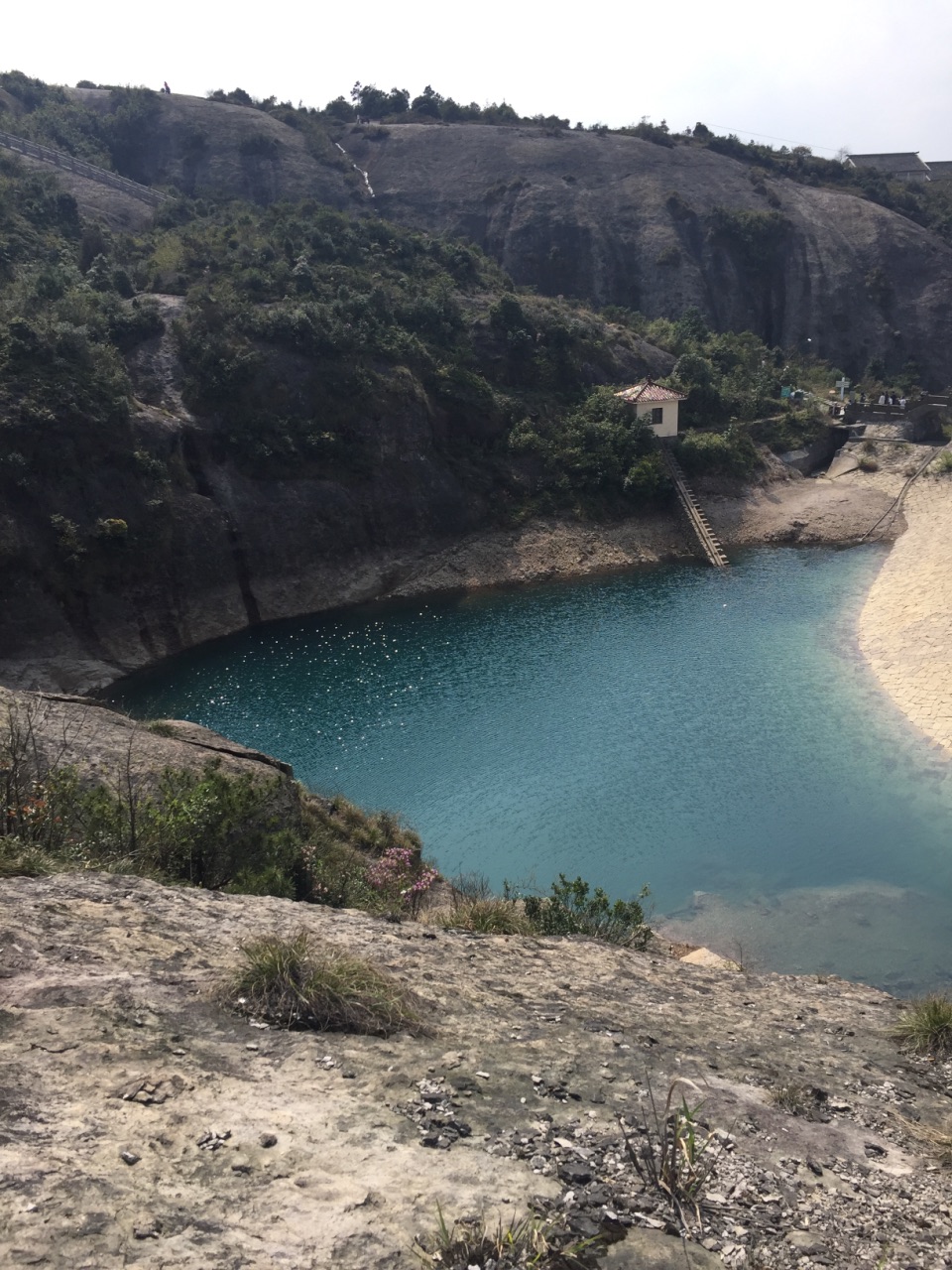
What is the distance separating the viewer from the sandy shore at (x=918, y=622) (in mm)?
34156

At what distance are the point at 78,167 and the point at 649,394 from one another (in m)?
47.9

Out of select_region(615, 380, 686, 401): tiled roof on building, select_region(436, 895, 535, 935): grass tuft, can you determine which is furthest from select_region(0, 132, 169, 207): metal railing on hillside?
select_region(436, 895, 535, 935): grass tuft

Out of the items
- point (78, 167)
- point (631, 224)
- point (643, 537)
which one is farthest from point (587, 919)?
point (631, 224)

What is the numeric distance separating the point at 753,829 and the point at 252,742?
16.8m

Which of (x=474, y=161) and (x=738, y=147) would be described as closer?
(x=474, y=161)

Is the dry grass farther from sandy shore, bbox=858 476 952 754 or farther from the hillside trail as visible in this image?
the hillside trail

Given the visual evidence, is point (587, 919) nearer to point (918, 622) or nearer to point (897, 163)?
point (918, 622)

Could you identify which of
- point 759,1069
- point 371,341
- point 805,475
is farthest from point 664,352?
point 759,1069

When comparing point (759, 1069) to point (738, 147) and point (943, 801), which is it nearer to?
point (943, 801)

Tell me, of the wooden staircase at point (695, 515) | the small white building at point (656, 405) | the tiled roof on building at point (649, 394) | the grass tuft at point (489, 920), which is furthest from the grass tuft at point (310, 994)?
the tiled roof on building at point (649, 394)

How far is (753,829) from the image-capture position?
2766cm

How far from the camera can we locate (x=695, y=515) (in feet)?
186

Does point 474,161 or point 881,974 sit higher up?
point 474,161

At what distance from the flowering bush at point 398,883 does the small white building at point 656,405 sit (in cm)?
4442
